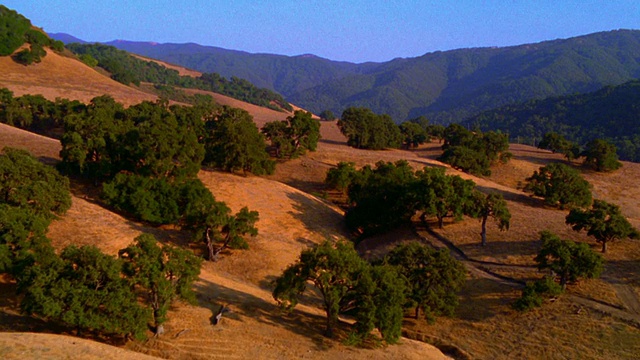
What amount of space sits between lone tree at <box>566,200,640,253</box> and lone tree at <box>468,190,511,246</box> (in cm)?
475

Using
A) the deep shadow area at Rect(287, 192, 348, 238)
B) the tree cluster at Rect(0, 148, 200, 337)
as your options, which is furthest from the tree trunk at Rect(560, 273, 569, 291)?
the tree cluster at Rect(0, 148, 200, 337)

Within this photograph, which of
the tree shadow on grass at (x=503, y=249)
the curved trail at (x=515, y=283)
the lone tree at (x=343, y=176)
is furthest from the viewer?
the lone tree at (x=343, y=176)

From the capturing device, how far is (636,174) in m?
62.5

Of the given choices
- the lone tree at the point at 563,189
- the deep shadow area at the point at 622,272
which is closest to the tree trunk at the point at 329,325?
the deep shadow area at the point at 622,272

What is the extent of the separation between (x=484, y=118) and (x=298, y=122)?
140m

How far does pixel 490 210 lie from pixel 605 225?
7326 millimetres

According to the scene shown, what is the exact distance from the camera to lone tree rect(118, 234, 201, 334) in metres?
18.1

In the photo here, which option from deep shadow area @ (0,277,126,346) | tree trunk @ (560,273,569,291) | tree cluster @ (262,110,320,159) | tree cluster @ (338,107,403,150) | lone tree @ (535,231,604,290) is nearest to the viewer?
deep shadow area @ (0,277,126,346)

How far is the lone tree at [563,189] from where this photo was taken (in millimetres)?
42375

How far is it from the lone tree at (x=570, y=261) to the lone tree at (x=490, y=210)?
6.43 m

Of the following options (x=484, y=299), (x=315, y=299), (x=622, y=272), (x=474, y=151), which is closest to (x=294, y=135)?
(x=474, y=151)

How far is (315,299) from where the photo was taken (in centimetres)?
2655

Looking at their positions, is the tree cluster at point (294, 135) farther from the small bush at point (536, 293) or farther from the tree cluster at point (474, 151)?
the small bush at point (536, 293)

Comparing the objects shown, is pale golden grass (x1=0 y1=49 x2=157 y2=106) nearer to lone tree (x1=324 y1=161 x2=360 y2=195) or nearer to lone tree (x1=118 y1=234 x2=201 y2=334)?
lone tree (x1=324 y1=161 x2=360 y2=195)
